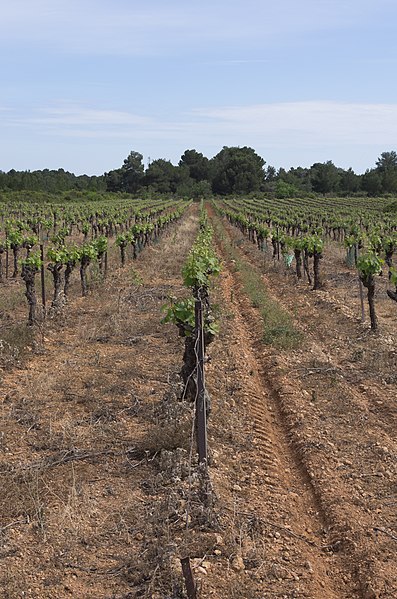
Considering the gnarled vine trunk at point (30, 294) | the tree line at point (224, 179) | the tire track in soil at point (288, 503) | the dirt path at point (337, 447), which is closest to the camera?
the tire track in soil at point (288, 503)

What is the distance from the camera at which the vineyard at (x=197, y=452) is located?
5.68 m

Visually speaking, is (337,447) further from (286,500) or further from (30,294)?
(30,294)

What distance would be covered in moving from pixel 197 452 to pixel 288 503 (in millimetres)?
1306

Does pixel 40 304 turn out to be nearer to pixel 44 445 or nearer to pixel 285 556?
pixel 44 445

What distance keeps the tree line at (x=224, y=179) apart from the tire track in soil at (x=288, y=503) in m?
87.9

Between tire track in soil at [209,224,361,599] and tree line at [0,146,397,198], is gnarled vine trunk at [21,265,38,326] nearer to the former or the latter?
tire track in soil at [209,224,361,599]

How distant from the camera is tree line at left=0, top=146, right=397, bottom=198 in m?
103

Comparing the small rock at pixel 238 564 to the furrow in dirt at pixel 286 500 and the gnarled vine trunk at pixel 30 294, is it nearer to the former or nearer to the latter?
the furrow in dirt at pixel 286 500

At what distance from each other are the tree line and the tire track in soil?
87950 mm

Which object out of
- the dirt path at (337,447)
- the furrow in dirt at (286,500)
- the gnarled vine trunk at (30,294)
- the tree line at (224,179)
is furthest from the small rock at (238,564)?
the tree line at (224,179)

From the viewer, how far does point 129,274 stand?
22625 millimetres

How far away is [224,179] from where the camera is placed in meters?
120

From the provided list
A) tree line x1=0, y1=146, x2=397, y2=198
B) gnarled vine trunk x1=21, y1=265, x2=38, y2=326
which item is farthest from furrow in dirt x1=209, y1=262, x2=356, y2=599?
tree line x1=0, y1=146, x2=397, y2=198

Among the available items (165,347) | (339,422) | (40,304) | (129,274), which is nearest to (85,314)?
(40,304)
